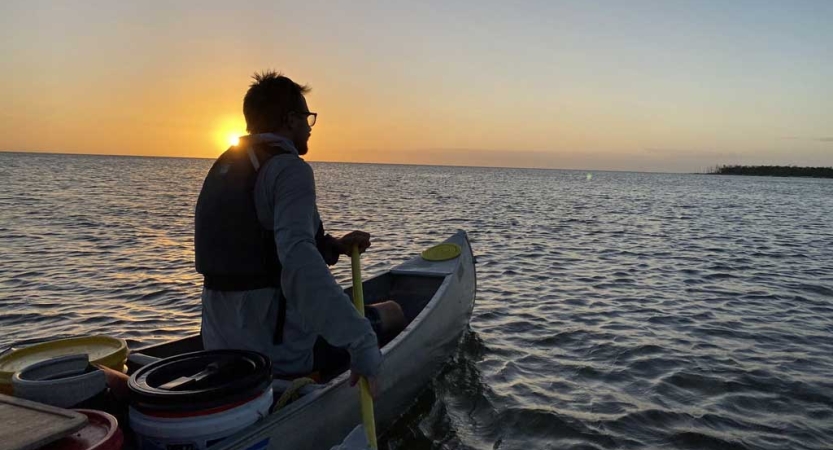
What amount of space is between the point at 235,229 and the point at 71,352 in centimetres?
145

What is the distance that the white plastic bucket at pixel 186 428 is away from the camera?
103 inches

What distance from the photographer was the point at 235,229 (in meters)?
3.18

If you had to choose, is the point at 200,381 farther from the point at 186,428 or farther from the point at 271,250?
the point at 271,250

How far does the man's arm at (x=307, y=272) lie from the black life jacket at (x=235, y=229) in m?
0.32

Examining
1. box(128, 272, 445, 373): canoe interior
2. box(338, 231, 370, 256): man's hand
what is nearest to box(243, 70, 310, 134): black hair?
box(338, 231, 370, 256): man's hand

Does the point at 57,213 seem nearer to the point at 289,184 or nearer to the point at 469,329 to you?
the point at 469,329

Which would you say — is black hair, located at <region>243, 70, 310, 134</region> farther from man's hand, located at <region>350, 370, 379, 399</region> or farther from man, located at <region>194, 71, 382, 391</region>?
man's hand, located at <region>350, 370, 379, 399</region>

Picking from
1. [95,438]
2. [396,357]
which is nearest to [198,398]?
[95,438]

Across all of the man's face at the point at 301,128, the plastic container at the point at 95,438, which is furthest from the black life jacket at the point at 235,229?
the plastic container at the point at 95,438

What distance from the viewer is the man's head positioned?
3223 millimetres

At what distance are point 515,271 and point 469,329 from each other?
14.8ft

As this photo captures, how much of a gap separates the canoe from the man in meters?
0.41

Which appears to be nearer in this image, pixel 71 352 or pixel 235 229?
pixel 235 229

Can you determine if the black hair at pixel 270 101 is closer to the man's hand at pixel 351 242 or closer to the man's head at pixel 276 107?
the man's head at pixel 276 107
